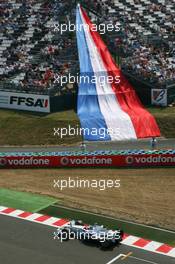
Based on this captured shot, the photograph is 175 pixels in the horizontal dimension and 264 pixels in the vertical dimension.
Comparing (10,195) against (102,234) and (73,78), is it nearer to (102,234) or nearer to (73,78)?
(102,234)

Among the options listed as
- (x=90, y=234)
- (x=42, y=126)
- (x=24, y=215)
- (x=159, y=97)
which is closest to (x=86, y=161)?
(x=42, y=126)

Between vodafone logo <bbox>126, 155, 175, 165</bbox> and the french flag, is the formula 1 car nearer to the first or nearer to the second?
vodafone logo <bbox>126, 155, 175, 165</bbox>

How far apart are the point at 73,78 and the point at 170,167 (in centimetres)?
1531

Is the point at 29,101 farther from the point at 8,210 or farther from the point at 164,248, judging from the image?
the point at 164,248

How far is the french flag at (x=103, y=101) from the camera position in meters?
40.4

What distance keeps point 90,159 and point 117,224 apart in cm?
1013

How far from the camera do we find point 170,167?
39156mm

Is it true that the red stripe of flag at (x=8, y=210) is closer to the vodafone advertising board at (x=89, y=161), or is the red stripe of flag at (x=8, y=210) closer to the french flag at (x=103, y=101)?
the vodafone advertising board at (x=89, y=161)

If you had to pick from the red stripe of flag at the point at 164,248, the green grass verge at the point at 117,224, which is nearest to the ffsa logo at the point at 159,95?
the green grass verge at the point at 117,224

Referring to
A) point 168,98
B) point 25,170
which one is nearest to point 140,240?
point 25,170

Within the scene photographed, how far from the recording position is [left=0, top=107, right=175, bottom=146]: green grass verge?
150ft

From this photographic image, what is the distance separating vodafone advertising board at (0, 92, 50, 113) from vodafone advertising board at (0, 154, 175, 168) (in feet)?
32.1

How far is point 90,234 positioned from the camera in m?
27.4

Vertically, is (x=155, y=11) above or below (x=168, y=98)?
above
